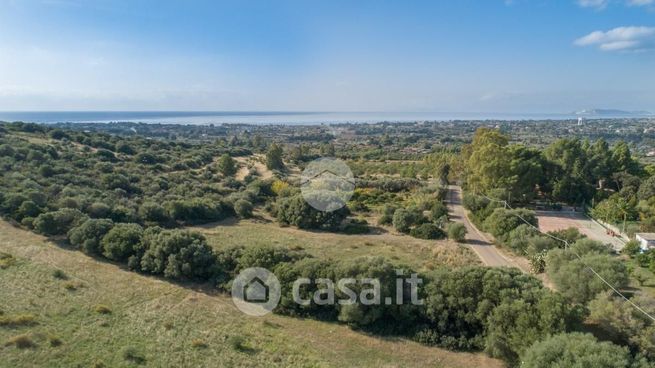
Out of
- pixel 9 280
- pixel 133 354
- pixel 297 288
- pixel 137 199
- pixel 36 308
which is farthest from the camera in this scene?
pixel 137 199

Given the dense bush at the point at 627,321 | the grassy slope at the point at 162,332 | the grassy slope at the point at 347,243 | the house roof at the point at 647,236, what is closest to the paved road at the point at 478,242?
the grassy slope at the point at 347,243

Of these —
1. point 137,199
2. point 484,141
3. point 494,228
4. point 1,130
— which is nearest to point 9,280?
→ point 137,199

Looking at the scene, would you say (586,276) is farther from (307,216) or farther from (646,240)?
(307,216)

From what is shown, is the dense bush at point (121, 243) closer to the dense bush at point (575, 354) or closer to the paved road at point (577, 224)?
the dense bush at point (575, 354)

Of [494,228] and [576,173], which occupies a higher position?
[576,173]

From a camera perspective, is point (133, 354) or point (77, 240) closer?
point (133, 354)

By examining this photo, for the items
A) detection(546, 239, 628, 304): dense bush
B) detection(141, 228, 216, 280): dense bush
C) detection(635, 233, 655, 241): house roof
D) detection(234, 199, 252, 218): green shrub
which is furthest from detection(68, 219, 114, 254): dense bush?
detection(635, 233, 655, 241): house roof

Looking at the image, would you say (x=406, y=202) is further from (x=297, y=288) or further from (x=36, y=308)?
(x=36, y=308)
